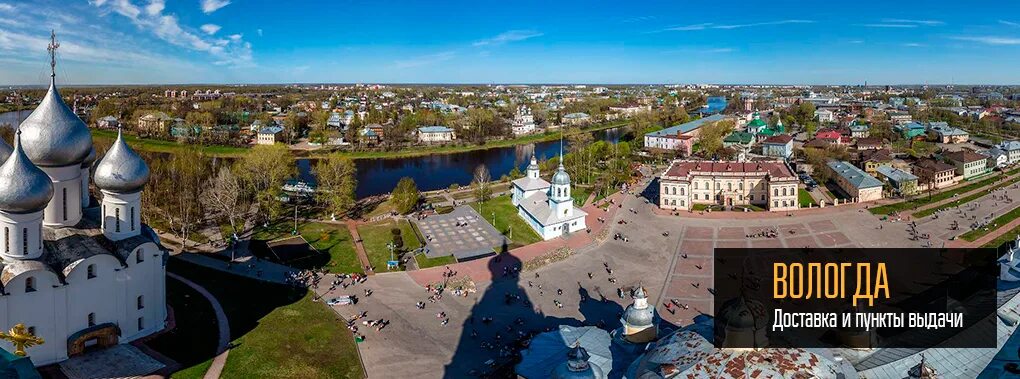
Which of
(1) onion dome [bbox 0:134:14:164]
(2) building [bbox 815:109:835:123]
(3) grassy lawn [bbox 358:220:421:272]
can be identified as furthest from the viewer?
(2) building [bbox 815:109:835:123]

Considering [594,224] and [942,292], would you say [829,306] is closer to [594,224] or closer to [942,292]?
[942,292]

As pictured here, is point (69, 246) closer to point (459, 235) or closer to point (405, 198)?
point (459, 235)

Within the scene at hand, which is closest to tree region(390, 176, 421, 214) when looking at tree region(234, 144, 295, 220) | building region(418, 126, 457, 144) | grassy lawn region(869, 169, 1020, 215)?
tree region(234, 144, 295, 220)

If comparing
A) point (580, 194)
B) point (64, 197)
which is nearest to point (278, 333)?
point (64, 197)

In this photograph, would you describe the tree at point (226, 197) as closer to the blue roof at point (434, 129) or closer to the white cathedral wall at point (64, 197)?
the white cathedral wall at point (64, 197)

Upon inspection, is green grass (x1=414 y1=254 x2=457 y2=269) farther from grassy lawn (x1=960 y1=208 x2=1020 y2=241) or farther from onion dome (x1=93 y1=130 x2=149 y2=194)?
grassy lawn (x1=960 y1=208 x2=1020 y2=241)

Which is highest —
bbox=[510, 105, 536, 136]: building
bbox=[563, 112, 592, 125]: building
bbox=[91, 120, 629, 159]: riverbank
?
bbox=[563, 112, 592, 125]: building

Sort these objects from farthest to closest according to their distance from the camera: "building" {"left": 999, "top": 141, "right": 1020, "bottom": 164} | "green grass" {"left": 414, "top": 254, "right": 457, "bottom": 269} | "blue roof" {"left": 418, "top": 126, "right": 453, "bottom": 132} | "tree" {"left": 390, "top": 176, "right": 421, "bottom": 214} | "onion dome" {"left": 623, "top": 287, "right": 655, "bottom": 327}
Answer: "blue roof" {"left": 418, "top": 126, "right": 453, "bottom": 132}
"building" {"left": 999, "top": 141, "right": 1020, "bottom": 164}
"tree" {"left": 390, "top": 176, "right": 421, "bottom": 214}
"green grass" {"left": 414, "top": 254, "right": 457, "bottom": 269}
"onion dome" {"left": 623, "top": 287, "right": 655, "bottom": 327}

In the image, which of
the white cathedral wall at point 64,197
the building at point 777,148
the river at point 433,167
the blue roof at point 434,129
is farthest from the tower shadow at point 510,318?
the blue roof at point 434,129
